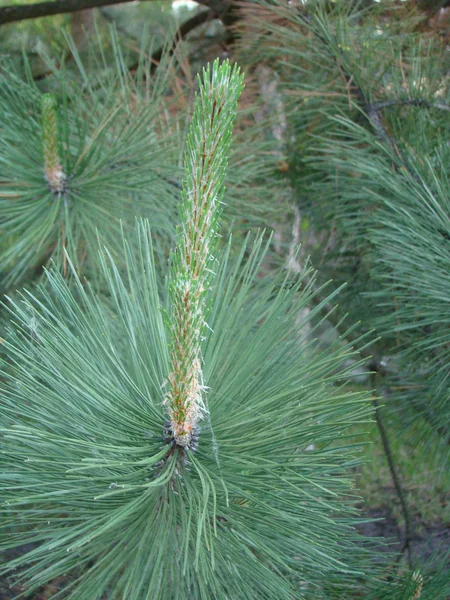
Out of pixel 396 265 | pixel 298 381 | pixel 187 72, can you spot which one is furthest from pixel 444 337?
pixel 187 72

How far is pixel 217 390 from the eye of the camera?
0.73 meters

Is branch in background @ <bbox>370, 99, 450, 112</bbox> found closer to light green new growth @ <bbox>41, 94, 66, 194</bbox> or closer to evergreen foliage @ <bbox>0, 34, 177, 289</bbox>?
evergreen foliage @ <bbox>0, 34, 177, 289</bbox>

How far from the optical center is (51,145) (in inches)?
42.0

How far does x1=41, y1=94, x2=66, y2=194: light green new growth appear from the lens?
1.04 metres

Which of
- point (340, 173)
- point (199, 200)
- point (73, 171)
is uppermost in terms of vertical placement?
point (340, 173)

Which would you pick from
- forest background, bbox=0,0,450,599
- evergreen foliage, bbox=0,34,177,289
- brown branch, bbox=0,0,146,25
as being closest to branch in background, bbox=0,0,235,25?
brown branch, bbox=0,0,146,25

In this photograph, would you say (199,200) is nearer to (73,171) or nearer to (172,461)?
(172,461)

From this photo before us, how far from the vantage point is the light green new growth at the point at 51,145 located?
3.42 ft

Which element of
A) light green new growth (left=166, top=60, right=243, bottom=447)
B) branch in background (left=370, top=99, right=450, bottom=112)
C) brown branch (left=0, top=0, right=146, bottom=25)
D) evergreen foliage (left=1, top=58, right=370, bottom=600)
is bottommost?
evergreen foliage (left=1, top=58, right=370, bottom=600)

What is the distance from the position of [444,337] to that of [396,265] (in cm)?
12

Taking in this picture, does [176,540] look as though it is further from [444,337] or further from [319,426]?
[444,337]

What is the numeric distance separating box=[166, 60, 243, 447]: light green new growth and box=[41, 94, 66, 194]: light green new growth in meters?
0.52

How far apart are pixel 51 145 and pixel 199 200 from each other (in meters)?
0.57

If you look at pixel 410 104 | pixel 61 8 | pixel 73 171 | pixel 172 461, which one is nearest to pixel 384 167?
pixel 410 104
